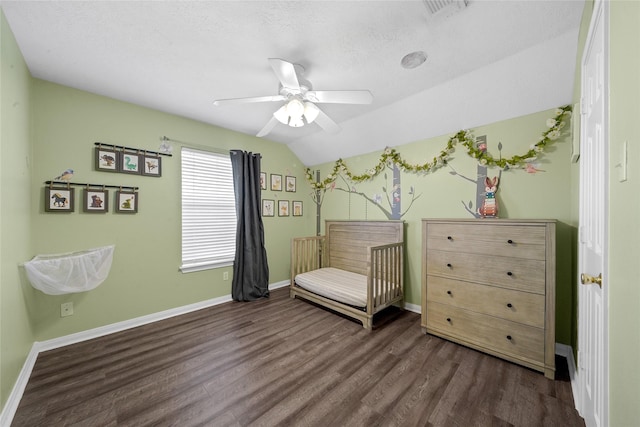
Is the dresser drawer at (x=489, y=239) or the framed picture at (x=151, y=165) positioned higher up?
the framed picture at (x=151, y=165)

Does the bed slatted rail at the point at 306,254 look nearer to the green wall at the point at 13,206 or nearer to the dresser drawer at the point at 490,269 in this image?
the dresser drawer at the point at 490,269

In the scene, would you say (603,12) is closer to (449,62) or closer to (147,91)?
(449,62)

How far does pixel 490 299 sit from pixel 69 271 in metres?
3.49

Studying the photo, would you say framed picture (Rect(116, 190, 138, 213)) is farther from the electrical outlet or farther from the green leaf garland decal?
the green leaf garland decal

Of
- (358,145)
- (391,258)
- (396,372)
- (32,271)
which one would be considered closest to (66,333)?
(32,271)

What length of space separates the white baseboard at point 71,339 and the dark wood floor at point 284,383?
0.05m

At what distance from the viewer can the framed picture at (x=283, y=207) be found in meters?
3.94

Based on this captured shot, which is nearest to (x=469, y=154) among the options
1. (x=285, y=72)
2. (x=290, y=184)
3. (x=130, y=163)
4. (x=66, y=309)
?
(x=285, y=72)

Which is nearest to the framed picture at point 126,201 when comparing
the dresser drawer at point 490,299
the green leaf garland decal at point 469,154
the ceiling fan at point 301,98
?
the ceiling fan at point 301,98

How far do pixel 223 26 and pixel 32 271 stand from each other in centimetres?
226

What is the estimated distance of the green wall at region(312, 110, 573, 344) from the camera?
203cm

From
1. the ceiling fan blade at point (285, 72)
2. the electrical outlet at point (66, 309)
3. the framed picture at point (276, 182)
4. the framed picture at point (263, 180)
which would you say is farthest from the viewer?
the framed picture at point (276, 182)

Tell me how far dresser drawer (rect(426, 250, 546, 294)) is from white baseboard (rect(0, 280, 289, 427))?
9.08 feet

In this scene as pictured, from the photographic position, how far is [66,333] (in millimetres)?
2199
